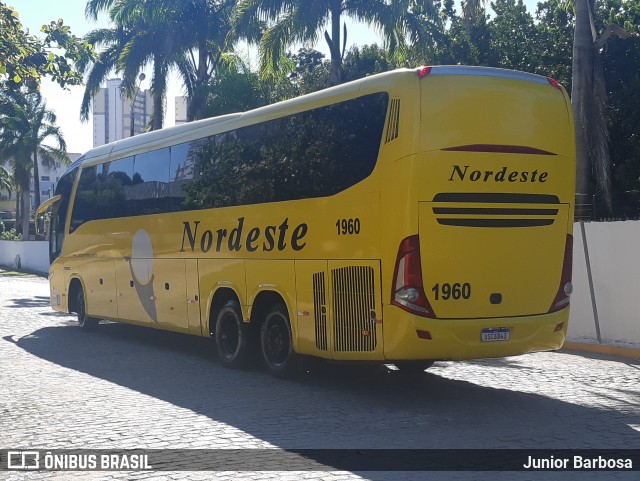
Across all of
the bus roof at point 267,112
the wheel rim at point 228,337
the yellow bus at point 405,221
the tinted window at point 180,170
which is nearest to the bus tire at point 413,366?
the yellow bus at point 405,221

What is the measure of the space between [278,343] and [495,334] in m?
3.33

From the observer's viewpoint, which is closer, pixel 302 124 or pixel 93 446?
pixel 93 446

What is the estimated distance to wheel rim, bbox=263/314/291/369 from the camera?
12.1 metres

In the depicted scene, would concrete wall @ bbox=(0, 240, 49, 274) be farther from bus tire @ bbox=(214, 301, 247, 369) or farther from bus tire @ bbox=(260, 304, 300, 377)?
bus tire @ bbox=(260, 304, 300, 377)

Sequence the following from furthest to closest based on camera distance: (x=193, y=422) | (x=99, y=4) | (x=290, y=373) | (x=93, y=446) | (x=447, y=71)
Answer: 1. (x=99, y=4)
2. (x=290, y=373)
3. (x=447, y=71)
4. (x=193, y=422)
5. (x=93, y=446)

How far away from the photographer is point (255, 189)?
1279 centimetres

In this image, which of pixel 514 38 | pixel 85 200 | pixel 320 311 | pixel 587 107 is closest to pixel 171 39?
pixel 514 38

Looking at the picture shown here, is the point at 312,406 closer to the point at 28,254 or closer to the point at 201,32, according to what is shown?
the point at 201,32

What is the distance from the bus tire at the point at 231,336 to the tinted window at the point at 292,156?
1.56 m

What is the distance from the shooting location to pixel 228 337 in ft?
44.2

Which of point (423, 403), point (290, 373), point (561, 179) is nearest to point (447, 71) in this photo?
point (561, 179)

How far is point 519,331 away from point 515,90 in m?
2.70

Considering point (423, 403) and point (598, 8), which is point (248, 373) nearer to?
point (423, 403)

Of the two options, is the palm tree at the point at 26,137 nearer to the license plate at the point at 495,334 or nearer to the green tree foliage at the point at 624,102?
the green tree foliage at the point at 624,102
